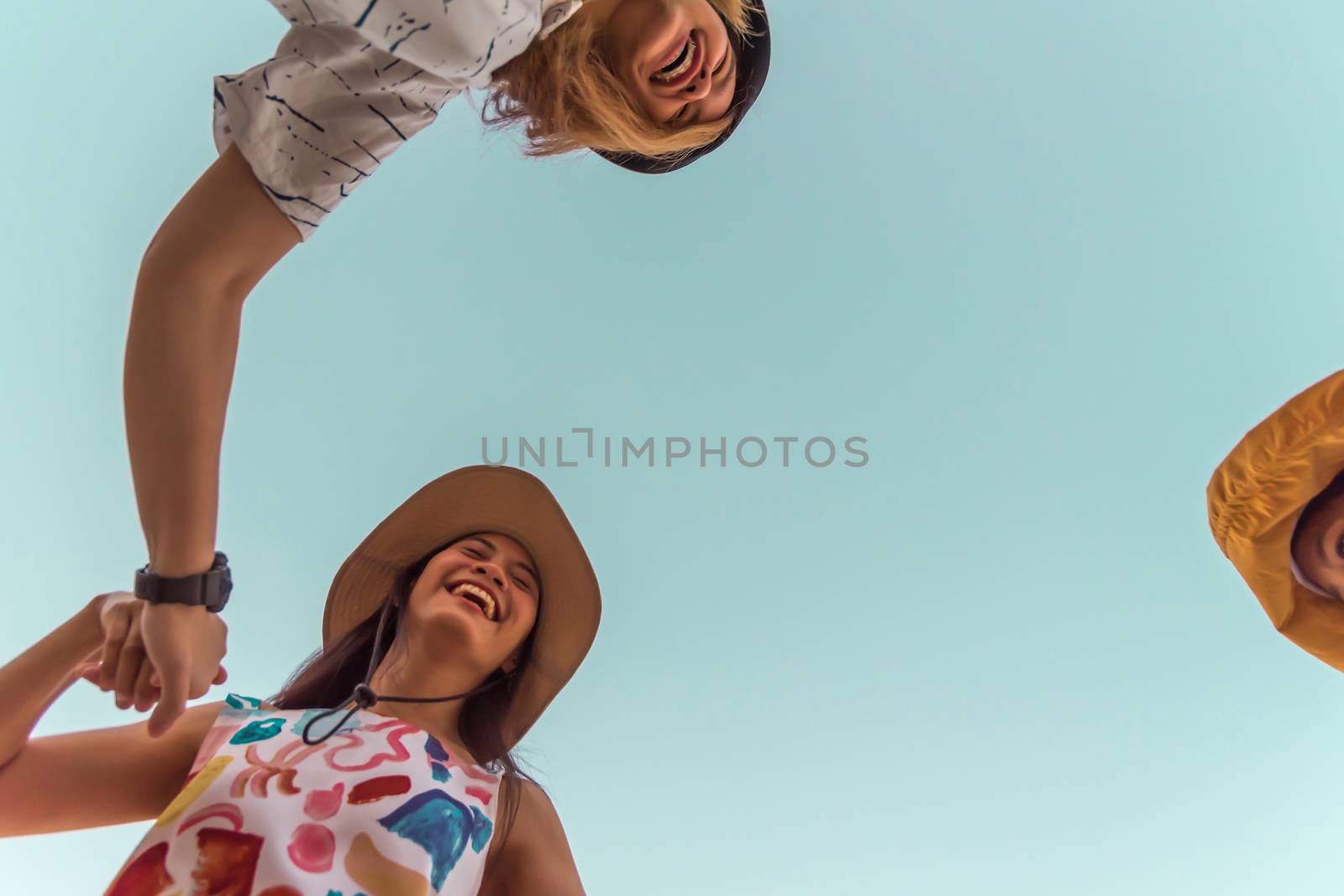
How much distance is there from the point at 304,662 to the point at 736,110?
1.25 metres

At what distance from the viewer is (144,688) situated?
85 cm

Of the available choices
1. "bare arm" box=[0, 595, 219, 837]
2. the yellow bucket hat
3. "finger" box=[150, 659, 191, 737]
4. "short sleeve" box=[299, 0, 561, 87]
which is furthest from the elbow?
the yellow bucket hat

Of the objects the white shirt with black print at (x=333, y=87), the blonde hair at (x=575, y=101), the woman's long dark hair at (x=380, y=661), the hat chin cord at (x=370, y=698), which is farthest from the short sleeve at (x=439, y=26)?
the woman's long dark hair at (x=380, y=661)

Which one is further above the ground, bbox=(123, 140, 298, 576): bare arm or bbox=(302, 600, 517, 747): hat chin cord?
bbox=(123, 140, 298, 576): bare arm

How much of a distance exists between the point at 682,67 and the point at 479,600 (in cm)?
92

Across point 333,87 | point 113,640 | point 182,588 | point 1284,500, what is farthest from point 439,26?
point 1284,500

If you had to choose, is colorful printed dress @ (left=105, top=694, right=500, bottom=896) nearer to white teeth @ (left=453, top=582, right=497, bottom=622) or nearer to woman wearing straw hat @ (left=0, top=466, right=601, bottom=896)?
woman wearing straw hat @ (left=0, top=466, right=601, bottom=896)

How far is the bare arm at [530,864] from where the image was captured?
4.48 feet

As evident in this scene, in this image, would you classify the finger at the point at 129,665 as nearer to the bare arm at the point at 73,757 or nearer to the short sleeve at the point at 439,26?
the bare arm at the point at 73,757

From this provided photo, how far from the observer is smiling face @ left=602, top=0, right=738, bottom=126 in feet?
3.43

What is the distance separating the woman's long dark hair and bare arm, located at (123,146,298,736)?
737 millimetres

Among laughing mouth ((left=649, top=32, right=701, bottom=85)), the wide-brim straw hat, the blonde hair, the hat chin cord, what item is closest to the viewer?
the blonde hair

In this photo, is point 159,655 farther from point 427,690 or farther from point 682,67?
point 682,67

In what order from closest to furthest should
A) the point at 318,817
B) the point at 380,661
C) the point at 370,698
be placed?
1. the point at 318,817
2. the point at 370,698
3. the point at 380,661
